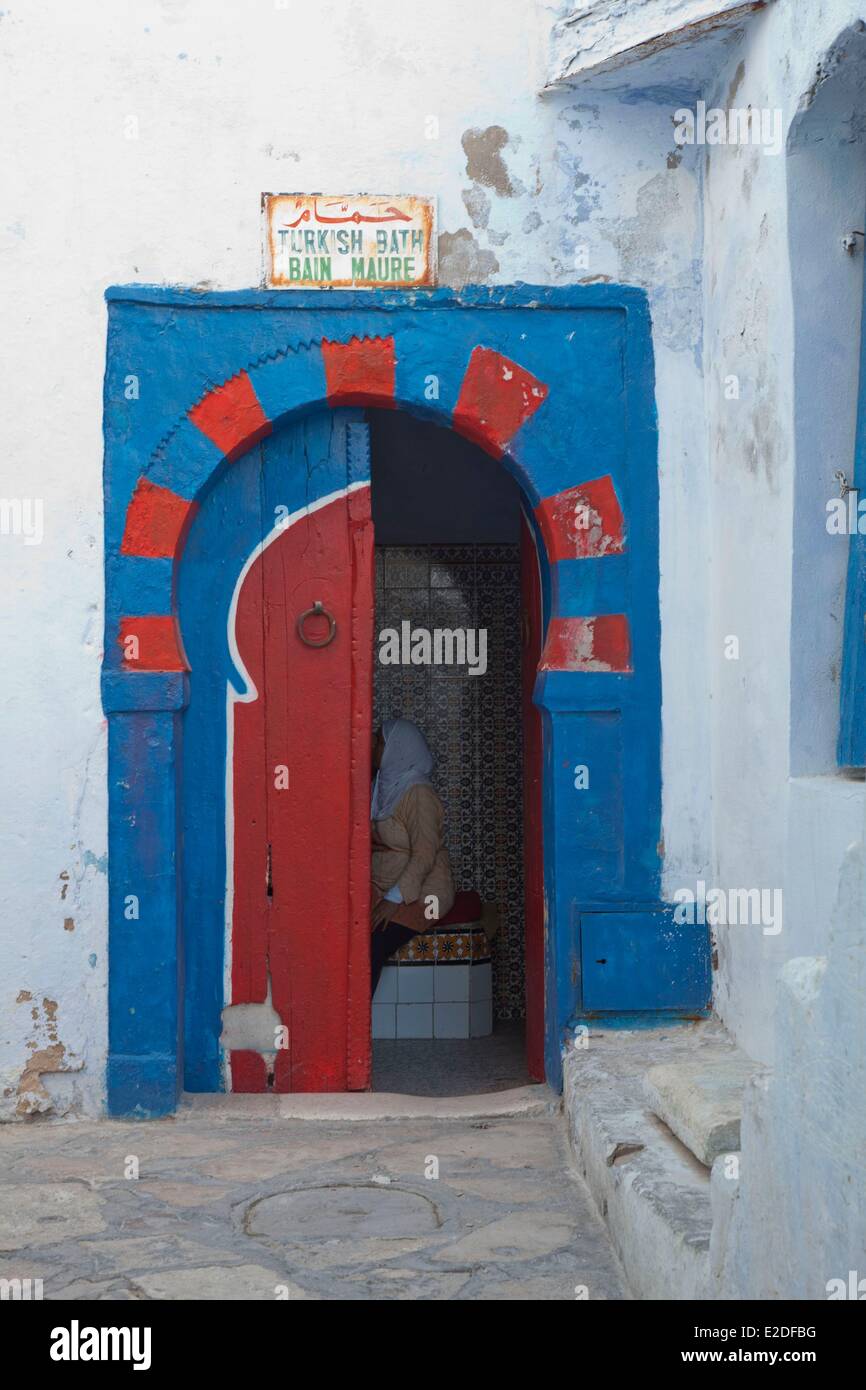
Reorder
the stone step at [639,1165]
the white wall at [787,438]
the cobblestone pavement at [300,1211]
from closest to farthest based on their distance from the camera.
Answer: the stone step at [639,1165]
the cobblestone pavement at [300,1211]
the white wall at [787,438]

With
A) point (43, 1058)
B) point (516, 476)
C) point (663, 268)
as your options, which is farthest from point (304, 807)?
point (663, 268)

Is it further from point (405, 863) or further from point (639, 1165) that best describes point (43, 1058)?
point (405, 863)

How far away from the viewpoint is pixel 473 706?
24.6 feet

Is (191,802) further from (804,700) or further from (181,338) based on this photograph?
(804,700)

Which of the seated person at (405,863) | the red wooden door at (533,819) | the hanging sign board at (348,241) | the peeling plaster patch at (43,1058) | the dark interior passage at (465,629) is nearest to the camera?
the peeling plaster patch at (43,1058)

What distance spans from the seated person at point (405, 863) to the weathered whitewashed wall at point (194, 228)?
78.1 inches

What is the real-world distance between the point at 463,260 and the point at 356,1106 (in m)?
2.74

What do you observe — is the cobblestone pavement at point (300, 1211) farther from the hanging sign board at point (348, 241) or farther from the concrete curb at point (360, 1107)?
the hanging sign board at point (348, 241)

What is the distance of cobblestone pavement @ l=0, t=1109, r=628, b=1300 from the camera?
3.29 meters

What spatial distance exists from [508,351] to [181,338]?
105 centimetres

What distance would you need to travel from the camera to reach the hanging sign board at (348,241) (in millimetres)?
4723

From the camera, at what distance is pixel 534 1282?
3281 millimetres

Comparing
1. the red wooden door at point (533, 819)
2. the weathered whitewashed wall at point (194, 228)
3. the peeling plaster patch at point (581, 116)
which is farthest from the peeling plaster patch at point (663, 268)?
the red wooden door at point (533, 819)

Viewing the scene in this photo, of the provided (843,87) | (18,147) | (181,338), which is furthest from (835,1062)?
(18,147)
